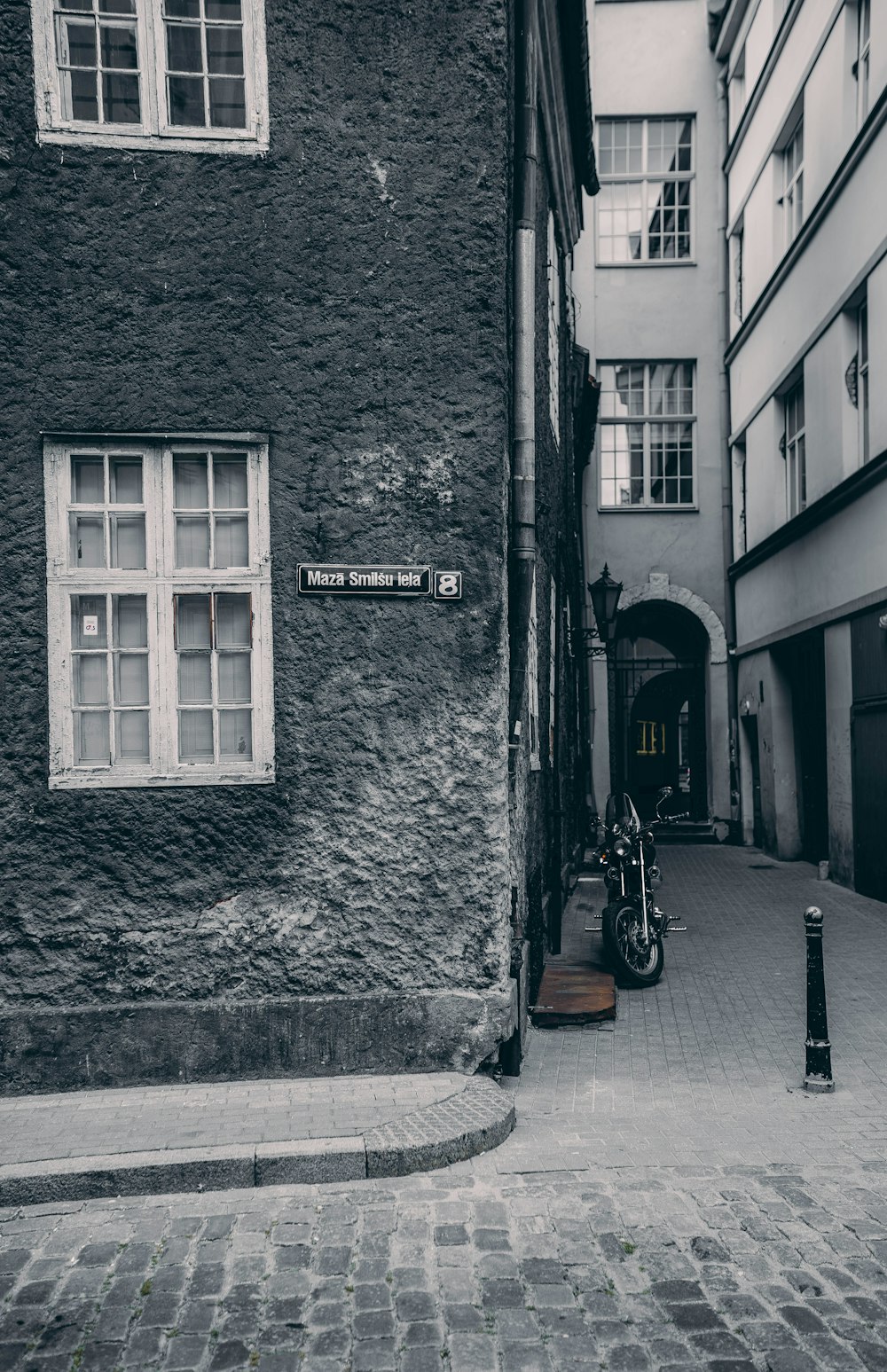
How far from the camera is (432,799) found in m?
6.31

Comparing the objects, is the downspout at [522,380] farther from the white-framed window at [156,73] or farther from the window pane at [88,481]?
the window pane at [88,481]

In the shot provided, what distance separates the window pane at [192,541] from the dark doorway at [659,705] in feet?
52.9

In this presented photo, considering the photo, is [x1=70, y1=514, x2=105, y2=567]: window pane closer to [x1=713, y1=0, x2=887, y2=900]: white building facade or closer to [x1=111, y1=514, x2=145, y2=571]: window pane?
[x1=111, y1=514, x2=145, y2=571]: window pane

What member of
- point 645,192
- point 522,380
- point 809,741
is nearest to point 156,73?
point 522,380

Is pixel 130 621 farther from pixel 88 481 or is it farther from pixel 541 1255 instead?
pixel 541 1255

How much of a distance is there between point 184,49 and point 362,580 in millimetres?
3042

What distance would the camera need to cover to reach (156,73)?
20.5ft

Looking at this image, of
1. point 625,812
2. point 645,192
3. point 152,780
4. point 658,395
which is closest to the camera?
point 152,780

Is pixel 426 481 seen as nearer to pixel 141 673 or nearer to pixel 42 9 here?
pixel 141 673

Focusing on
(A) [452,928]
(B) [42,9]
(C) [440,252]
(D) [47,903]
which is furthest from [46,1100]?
(B) [42,9]

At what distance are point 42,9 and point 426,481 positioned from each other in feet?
10.4

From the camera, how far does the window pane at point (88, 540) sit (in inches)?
247

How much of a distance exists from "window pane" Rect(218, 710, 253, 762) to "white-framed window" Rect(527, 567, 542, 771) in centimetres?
244

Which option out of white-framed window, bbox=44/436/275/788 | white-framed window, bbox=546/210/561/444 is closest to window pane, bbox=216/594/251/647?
white-framed window, bbox=44/436/275/788
